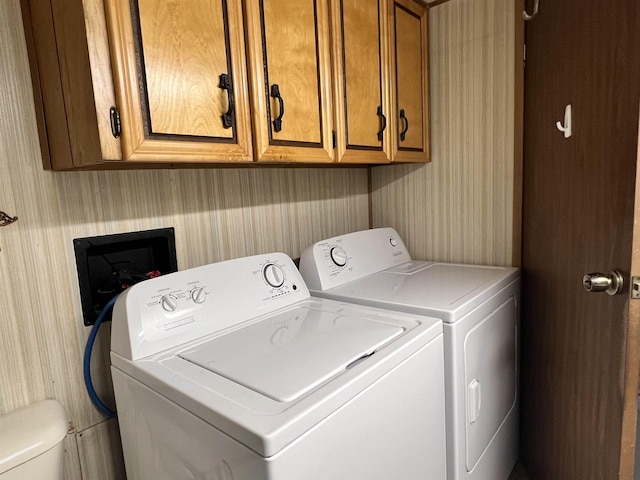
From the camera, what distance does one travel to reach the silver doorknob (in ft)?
3.18

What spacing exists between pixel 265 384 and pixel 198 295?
0.43 meters

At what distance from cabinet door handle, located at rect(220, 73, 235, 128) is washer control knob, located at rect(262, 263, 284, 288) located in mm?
512

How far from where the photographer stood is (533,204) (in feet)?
5.32

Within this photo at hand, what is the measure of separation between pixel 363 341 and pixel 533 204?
1064 millimetres

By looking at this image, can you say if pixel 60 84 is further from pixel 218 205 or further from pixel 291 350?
pixel 291 350

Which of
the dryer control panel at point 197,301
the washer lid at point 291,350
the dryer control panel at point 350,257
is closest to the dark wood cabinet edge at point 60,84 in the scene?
the dryer control panel at point 197,301

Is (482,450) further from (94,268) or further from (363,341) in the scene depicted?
(94,268)

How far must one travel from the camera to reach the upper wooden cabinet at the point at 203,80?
0.84m

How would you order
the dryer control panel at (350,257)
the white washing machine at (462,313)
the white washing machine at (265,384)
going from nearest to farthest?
the white washing machine at (265,384), the white washing machine at (462,313), the dryer control panel at (350,257)

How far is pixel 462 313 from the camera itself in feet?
4.00

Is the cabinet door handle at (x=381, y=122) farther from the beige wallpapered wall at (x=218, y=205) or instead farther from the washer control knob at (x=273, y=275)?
the washer control knob at (x=273, y=275)

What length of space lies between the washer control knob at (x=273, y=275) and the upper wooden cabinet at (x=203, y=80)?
1.27ft

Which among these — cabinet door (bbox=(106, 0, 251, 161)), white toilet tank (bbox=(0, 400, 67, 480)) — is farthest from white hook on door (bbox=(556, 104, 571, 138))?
white toilet tank (bbox=(0, 400, 67, 480))

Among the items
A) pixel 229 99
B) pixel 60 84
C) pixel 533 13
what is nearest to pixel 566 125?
pixel 533 13
